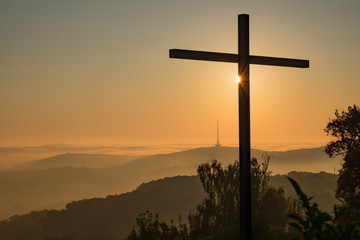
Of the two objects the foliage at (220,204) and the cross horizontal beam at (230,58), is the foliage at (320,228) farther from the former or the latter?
the foliage at (220,204)

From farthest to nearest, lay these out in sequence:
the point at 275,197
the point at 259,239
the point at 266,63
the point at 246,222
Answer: the point at 275,197 < the point at 259,239 < the point at 266,63 < the point at 246,222

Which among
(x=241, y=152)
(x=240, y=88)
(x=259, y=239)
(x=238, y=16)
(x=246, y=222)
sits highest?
(x=238, y=16)

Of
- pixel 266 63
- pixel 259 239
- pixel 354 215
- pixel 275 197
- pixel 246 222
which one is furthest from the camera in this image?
pixel 275 197

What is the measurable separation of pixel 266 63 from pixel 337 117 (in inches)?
867

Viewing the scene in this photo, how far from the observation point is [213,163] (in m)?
51.7

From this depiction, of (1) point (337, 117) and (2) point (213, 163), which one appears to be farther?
(2) point (213, 163)

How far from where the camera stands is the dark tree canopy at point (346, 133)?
115 ft

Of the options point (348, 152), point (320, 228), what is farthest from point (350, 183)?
point (320, 228)

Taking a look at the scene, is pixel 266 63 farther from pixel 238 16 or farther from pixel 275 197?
pixel 275 197

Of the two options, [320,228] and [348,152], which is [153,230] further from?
[320,228]

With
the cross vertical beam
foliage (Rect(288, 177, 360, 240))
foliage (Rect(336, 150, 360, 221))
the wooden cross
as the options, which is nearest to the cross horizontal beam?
the wooden cross

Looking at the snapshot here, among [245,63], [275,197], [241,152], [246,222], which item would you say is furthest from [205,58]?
[275,197]

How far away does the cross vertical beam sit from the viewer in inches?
551

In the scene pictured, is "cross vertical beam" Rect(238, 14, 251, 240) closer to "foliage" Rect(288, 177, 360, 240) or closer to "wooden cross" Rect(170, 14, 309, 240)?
"wooden cross" Rect(170, 14, 309, 240)
